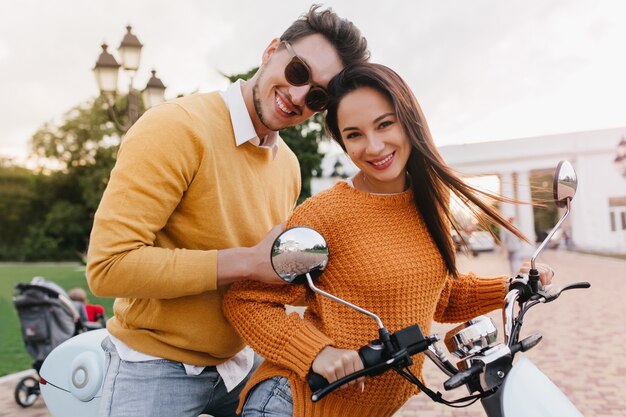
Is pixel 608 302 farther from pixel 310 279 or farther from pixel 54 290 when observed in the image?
pixel 310 279

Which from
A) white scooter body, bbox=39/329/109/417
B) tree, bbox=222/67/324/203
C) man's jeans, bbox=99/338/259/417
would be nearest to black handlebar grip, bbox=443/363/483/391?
man's jeans, bbox=99/338/259/417

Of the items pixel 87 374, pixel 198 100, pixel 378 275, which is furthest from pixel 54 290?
pixel 378 275

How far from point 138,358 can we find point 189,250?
Result: 1.31 feet

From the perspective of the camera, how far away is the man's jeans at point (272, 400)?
169 centimetres

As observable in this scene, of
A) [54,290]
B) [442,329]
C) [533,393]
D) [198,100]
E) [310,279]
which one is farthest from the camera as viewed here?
[442,329]

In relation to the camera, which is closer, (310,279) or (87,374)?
(310,279)

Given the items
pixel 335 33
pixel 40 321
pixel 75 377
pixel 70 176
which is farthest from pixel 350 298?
pixel 70 176

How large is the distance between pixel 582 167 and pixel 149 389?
45793 mm

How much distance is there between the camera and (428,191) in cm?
201

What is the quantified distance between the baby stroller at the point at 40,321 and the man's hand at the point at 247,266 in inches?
200

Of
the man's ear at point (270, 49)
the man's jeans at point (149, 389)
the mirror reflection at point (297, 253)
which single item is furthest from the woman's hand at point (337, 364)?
the man's ear at point (270, 49)

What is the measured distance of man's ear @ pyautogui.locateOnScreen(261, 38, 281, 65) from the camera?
2.17 m

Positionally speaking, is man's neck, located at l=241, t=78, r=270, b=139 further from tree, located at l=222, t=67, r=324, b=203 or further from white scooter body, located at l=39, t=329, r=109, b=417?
tree, located at l=222, t=67, r=324, b=203

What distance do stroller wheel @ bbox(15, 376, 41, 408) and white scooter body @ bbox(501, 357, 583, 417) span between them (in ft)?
19.7
